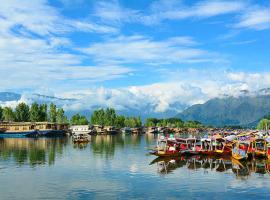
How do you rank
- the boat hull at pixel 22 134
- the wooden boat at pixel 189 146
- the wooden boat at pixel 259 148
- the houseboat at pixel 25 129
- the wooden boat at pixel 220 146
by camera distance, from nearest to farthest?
the wooden boat at pixel 259 148 → the wooden boat at pixel 189 146 → the wooden boat at pixel 220 146 → the boat hull at pixel 22 134 → the houseboat at pixel 25 129

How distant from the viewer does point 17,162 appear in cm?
7444

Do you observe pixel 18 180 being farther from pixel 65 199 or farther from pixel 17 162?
pixel 17 162

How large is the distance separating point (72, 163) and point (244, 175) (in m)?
29.7

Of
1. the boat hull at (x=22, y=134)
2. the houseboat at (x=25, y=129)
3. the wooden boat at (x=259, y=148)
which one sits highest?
the houseboat at (x=25, y=129)

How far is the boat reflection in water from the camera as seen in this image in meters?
63.7

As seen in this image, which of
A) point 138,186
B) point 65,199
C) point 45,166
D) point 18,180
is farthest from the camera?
point 45,166

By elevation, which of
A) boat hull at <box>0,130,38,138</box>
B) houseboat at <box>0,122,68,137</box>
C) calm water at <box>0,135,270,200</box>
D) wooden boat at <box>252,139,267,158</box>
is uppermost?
houseboat at <box>0,122,68,137</box>

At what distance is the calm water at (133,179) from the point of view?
1790 inches

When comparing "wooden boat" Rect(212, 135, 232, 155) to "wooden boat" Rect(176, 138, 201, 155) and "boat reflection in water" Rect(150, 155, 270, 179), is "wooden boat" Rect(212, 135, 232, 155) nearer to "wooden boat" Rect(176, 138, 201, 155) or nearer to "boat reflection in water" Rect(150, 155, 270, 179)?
"boat reflection in water" Rect(150, 155, 270, 179)

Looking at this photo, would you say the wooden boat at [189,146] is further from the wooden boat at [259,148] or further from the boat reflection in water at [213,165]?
the wooden boat at [259,148]

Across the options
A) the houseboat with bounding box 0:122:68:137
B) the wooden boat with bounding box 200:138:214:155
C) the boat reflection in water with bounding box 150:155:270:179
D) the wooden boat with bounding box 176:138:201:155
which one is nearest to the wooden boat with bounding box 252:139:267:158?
the boat reflection in water with bounding box 150:155:270:179

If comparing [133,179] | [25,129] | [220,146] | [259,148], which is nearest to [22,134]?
[25,129]

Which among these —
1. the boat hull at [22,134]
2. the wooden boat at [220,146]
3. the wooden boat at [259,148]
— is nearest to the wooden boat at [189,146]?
the wooden boat at [220,146]

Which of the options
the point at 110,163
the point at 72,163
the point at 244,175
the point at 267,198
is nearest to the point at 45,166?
the point at 72,163
